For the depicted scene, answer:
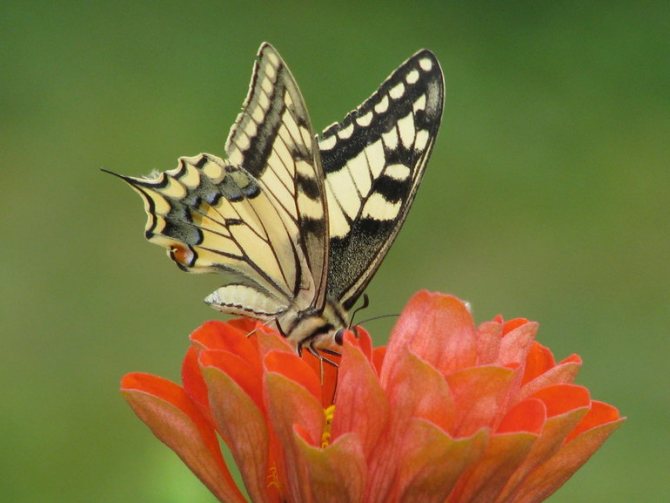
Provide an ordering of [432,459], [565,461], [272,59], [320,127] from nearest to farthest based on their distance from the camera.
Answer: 1. [432,459]
2. [565,461]
3. [272,59]
4. [320,127]

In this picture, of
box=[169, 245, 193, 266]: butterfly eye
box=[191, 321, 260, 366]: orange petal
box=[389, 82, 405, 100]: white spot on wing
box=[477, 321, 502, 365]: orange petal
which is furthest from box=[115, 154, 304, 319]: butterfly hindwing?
box=[477, 321, 502, 365]: orange petal

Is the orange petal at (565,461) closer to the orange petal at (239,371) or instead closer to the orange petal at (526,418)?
the orange petal at (526,418)

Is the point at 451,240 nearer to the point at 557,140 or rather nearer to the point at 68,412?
the point at 557,140

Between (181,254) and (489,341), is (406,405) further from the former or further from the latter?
(181,254)

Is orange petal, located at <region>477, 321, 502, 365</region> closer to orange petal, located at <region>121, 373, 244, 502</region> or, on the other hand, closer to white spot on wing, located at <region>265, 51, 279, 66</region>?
orange petal, located at <region>121, 373, 244, 502</region>

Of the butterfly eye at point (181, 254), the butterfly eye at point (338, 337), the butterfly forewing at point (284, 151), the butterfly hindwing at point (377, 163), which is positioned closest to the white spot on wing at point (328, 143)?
the butterfly hindwing at point (377, 163)

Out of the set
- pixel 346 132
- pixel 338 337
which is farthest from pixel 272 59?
pixel 338 337

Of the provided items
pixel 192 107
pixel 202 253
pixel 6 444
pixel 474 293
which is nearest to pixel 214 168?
pixel 202 253
